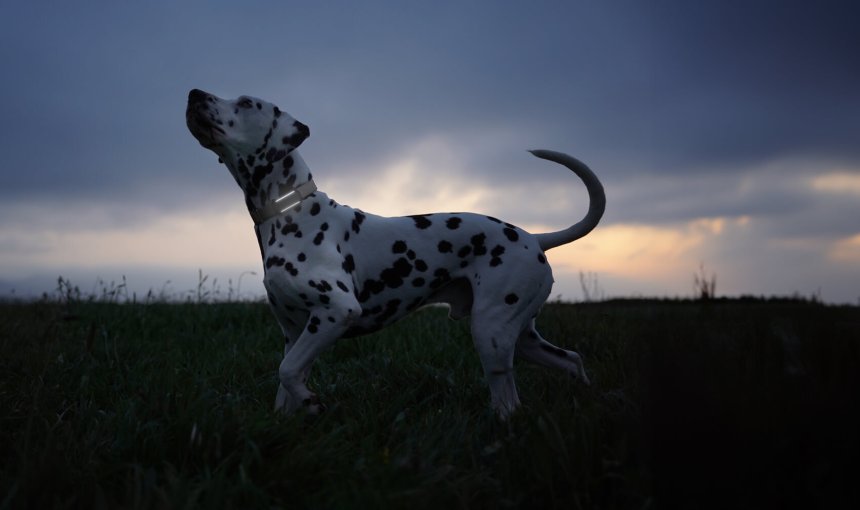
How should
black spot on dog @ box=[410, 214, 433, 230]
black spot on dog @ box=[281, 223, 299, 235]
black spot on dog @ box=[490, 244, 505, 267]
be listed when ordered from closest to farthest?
black spot on dog @ box=[281, 223, 299, 235], black spot on dog @ box=[490, 244, 505, 267], black spot on dog @ box=[410, 214, 433, 230]

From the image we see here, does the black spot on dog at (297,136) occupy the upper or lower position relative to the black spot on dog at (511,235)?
upper

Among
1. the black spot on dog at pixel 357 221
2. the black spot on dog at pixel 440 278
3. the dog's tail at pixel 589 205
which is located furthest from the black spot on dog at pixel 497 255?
the black spot on dog at pixel 357 221

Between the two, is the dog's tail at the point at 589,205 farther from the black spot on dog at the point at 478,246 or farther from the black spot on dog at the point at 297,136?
the black spot on dog at the point at 297,136

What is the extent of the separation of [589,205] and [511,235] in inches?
29.6

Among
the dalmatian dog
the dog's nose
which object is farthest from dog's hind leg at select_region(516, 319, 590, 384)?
the dog's nose

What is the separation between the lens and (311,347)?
13.2 ft

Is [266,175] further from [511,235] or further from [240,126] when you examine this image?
[511,235]

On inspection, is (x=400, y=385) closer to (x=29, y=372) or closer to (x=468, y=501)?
(x=468, y=501)

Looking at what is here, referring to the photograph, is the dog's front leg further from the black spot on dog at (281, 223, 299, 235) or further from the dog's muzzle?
the dog's muzzle

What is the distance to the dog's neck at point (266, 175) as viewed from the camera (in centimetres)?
438

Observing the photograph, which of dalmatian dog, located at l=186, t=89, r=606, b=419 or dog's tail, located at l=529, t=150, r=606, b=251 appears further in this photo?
dog's tail, located at l=529, t=150, r=606, b=251

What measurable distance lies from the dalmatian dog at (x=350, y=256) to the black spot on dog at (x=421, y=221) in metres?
0.01

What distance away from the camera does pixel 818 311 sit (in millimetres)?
3574

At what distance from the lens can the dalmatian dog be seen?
4.19 m
